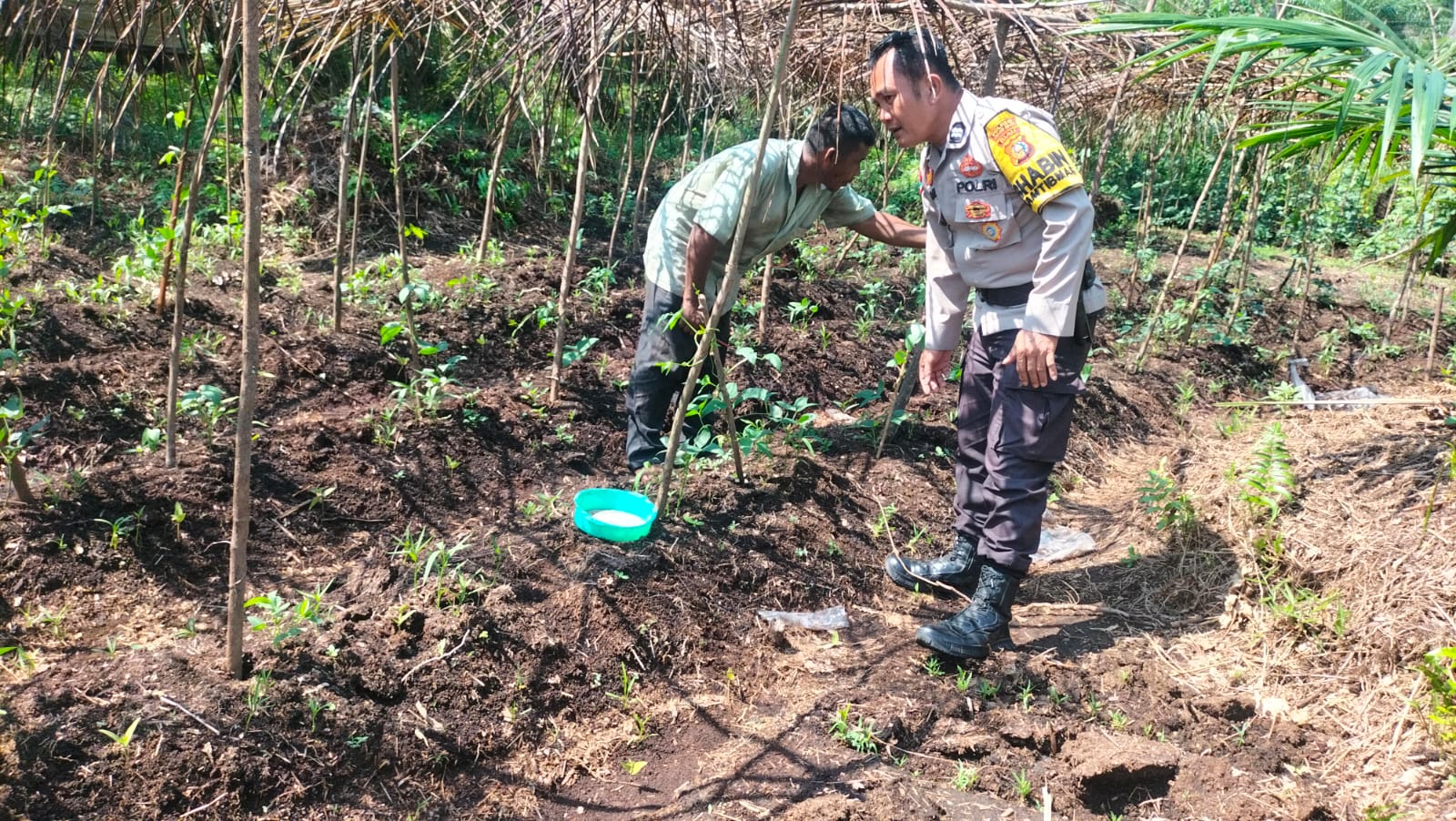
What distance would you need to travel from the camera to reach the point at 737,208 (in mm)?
2982

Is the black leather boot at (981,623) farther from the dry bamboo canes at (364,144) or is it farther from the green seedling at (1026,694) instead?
the dry bamboo canes at (364,144)

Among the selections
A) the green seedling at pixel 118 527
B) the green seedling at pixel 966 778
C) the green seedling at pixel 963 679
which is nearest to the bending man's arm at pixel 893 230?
the green seedling at pixel 963 679

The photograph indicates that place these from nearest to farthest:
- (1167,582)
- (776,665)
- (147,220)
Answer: (776,665) → (1167,582) → (147,220)

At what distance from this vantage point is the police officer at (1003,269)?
95.5 inches

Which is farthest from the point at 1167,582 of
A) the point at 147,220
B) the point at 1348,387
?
the point at 147,220

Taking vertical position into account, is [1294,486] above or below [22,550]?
above

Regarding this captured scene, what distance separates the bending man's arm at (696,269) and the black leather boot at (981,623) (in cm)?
113

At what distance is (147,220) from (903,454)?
4.25 meters

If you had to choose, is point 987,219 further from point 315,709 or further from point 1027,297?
point 315,709

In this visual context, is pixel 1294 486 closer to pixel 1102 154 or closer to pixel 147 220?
pixel 1102 154

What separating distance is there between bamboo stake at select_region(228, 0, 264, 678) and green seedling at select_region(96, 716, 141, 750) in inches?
8.5

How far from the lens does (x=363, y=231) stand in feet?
19.0

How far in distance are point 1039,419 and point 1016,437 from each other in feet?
0.26

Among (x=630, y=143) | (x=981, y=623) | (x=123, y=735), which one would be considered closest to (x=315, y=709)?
(x=123, y=735)
